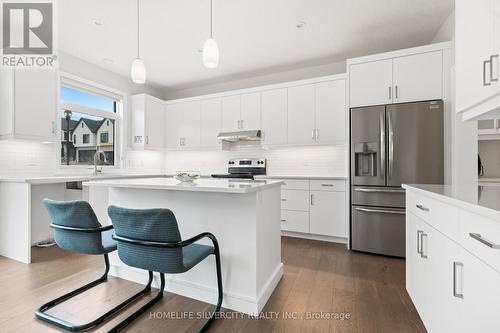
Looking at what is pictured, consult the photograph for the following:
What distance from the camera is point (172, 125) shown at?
512 centimetres

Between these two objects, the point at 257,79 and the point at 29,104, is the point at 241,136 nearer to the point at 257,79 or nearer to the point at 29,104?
the point at 257,79

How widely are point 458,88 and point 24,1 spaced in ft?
13.3

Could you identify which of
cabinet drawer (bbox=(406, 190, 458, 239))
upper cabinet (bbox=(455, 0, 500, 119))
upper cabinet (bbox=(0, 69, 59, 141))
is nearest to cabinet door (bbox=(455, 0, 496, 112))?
upper cabinet (bbox=(455, 0, 500, 119))

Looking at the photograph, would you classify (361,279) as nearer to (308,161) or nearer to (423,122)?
(423,122)

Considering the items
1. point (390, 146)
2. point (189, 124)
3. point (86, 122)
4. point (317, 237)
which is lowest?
point (317, 237)

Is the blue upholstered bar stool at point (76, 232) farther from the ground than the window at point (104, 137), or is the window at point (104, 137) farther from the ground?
the window at point (104, 137)

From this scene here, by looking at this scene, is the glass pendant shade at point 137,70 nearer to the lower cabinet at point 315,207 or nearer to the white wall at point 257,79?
the lower cabinet at point 315,207

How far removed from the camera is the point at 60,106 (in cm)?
362

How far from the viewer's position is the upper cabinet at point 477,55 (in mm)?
1056

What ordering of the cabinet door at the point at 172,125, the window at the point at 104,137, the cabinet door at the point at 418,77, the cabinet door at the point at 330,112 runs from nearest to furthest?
the cabinet door at the point at 418,77 < the cabinet door at the point at 330,112 < the window at the point at 104,137 < the cabinet door at the point at 172,125

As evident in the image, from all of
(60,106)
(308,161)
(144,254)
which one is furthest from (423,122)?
(60,106)

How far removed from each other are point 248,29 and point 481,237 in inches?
123

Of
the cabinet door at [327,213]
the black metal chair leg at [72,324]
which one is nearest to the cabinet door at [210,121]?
the cabinet door at [327,213]

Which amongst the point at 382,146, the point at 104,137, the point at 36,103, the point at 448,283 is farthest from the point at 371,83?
the point at 104,137
